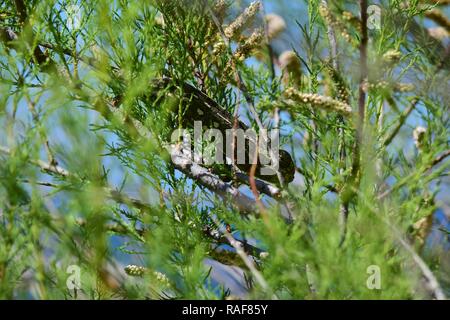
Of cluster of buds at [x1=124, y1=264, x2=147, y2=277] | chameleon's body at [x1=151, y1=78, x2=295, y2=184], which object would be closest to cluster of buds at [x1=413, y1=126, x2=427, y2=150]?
chameleon's body at [x1=151, y1=78, x2=295, y2=184]

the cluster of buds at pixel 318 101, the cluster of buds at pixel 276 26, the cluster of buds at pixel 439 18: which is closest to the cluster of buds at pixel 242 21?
the cluster of buds at pixel 318 101

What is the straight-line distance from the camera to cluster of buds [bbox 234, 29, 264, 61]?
891mm

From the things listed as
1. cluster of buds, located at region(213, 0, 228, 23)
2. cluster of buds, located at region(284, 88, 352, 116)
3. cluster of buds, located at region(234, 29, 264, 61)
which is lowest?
cluster of buds, located at region(284, 88, 352, 116)

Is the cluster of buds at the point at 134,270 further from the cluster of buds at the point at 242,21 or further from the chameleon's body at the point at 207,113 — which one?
the cluster of buds at the point at 242,21

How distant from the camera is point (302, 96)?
0.64 metres

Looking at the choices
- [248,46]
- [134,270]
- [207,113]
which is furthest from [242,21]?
[134,270]

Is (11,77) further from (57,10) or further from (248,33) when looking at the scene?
(248,33)

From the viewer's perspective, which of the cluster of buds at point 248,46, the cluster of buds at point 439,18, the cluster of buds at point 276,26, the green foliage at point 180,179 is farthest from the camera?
the cluster of buds at point 439,18

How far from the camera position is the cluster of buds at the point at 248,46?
35.1 inches

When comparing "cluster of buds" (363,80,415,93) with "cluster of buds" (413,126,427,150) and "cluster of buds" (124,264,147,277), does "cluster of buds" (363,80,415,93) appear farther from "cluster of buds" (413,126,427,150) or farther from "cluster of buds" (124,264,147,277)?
"cluster of buds" (124,264,147,277)

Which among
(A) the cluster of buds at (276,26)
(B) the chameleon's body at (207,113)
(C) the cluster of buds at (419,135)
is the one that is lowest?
(C) the cluster of buds at (419,135)

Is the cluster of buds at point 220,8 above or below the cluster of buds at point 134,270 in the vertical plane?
above
